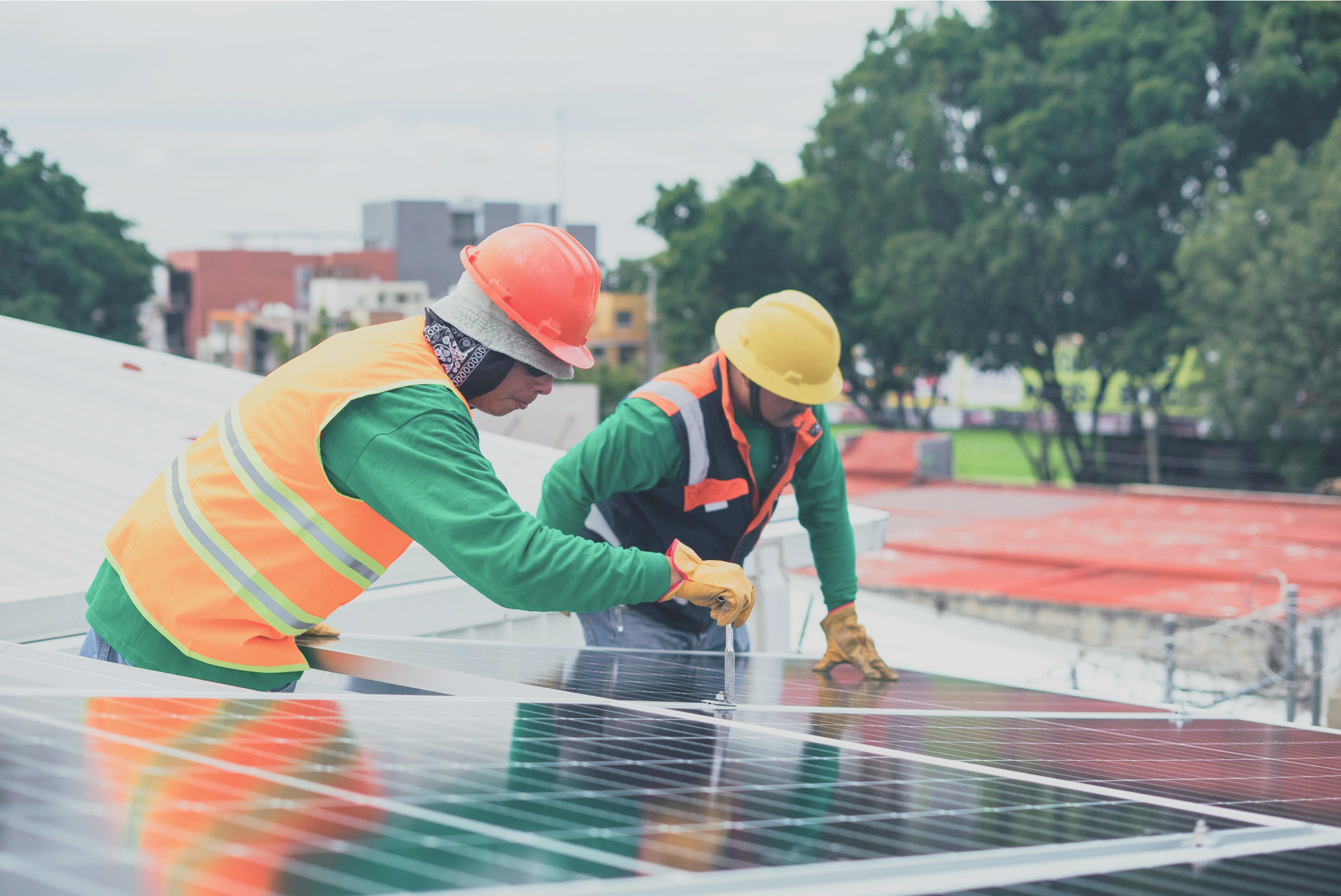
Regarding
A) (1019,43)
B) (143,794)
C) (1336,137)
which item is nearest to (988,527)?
(1336,137)

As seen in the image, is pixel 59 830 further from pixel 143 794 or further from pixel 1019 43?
pixel 1019 43

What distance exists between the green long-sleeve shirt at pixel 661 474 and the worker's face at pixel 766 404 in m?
0.08

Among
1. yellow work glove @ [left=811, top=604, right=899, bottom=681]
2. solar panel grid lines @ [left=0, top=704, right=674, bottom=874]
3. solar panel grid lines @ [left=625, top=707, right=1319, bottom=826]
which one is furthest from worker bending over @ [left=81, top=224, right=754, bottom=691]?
yellow work glove @ [left=811, top=604, right=899, bottom=681]

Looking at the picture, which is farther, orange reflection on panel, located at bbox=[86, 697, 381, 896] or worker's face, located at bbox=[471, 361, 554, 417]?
worker's face, located at bbox=[471, 361, 554, 417]

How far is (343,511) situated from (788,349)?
2365mm

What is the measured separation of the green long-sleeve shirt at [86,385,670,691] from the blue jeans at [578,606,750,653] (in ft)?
7.05

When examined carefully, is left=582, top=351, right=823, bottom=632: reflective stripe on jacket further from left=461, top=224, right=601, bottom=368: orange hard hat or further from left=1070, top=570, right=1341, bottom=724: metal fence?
left=1070, top=570, right=1341, bottom=724: metal fence

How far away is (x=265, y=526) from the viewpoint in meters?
Answer: 2.60

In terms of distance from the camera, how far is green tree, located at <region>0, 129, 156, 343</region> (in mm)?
38312

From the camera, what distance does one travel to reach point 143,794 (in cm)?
150

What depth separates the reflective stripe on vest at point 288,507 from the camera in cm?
259

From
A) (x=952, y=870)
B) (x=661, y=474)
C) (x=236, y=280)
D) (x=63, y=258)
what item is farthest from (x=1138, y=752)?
(x=236, y=280)

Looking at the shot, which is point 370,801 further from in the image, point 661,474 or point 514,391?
point 661,474

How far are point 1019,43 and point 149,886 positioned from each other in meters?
36.0
